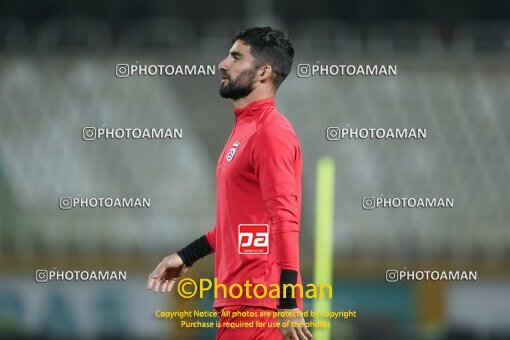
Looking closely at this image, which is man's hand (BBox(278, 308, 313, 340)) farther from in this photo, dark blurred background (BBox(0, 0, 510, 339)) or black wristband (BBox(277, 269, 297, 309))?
dark blurred background (BBox(0, 0, 510, 339))

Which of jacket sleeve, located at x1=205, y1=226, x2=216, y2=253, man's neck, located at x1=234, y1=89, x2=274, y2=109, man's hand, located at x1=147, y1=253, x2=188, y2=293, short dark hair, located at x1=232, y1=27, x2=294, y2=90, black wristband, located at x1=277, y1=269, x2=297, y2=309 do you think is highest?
short dark hair, located at x1=232, y1=27, x2=294, y2=90

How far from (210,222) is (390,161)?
1.94 metres

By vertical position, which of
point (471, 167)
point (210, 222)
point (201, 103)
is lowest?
point (210, 222)

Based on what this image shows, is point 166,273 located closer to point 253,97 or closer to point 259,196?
point 259,196

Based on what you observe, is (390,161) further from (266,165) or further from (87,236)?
(266,165)

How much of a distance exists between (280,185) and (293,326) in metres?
0.42

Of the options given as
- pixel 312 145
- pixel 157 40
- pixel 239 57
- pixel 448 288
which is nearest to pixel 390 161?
pixel 312 145

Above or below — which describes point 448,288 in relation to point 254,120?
above

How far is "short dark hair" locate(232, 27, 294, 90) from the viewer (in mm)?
3338

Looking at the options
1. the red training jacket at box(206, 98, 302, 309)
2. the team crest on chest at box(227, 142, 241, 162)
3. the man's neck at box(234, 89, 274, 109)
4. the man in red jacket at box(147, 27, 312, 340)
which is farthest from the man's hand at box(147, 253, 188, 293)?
the man's neck at box(234, 89, 274, 109)

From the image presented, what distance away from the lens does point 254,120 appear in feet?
10.7

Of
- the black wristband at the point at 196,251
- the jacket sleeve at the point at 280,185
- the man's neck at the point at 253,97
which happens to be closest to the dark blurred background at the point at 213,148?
the black wristband at the point at 196,251

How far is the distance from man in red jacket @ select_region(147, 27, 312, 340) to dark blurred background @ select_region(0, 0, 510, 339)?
6.05 metres

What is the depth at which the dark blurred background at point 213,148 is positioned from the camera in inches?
377
